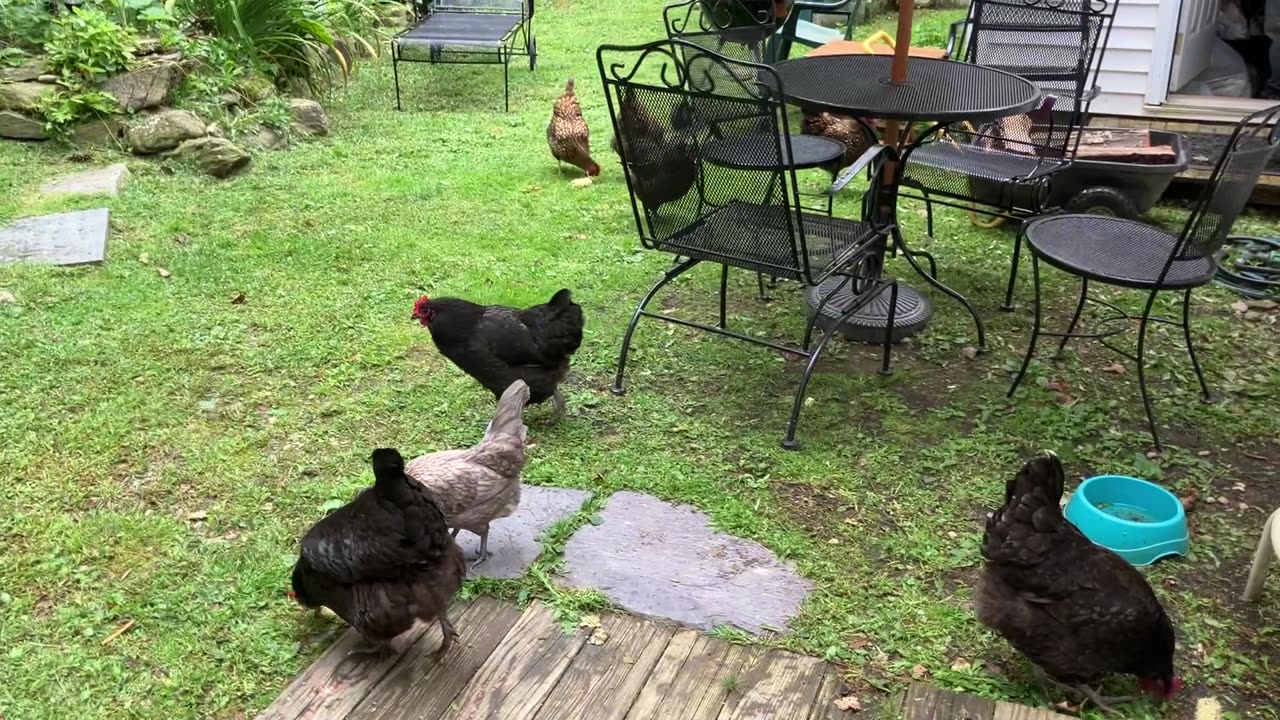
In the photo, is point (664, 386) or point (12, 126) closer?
point (664, 386)

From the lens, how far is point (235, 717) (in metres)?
2.59

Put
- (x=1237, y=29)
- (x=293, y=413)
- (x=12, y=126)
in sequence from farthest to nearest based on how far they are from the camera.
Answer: (x=1237, y=29), (x=12, y=126), (x=293, y=413)

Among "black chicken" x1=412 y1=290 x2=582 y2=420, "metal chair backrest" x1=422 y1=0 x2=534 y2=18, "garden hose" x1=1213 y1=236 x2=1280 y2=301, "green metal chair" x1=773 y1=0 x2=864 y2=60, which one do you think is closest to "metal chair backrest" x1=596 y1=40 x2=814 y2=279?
"black chicken" x1=412 y1=290 x2=582 y2=420

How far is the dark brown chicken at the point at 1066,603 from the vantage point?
2531 millimetres

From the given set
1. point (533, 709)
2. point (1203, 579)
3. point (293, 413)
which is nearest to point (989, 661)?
point (1203, 579)

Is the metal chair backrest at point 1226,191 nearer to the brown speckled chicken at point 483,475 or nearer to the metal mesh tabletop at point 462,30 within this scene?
the brown speckled chicken at point 483,475

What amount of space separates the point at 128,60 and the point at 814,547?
20.4 feet

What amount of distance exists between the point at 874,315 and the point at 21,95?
606 centimetres

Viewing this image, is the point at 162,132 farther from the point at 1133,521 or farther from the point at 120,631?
the point at 1133,521

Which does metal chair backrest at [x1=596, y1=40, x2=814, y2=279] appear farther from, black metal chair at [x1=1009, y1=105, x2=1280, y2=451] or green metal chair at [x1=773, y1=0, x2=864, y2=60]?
green metal chair at [x1=773, y1=0, x2=864, y2=60]

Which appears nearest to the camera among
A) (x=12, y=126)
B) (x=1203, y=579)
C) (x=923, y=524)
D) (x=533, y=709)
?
(x=533, y=709)

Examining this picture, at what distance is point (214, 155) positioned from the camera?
6641 millimetres

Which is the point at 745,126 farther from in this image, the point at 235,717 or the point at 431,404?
the point at 235,717

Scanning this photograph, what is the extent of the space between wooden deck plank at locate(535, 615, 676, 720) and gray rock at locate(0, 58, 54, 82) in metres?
6.36
